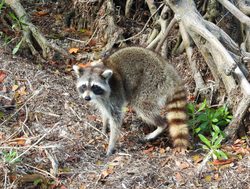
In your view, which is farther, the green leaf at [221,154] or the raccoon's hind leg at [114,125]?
the raccoon's hind leg at [114,125]

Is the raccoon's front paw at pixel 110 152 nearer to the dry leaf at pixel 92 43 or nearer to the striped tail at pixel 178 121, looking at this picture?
the striped tail at pixel 178 121

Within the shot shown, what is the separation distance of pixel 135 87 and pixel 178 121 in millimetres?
601

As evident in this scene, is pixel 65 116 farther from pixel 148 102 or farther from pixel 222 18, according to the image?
pixel 222 18

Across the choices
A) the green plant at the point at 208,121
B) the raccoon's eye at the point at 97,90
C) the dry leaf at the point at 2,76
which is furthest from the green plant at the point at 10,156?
the green plant at the point at 208,121

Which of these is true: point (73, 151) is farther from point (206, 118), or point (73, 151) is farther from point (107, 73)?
point (206, 118)

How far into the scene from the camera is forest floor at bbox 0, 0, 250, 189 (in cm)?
460

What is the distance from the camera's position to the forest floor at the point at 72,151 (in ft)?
15.1

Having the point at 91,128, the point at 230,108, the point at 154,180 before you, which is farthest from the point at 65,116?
the point at 230,108

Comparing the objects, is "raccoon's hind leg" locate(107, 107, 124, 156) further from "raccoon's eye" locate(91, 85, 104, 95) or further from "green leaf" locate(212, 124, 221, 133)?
"green leaf" locate(212, 124, 221, 133)

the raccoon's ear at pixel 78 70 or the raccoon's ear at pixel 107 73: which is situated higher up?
the raccoon's ear at pixel 78 70

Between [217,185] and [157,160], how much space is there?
570 millimetres

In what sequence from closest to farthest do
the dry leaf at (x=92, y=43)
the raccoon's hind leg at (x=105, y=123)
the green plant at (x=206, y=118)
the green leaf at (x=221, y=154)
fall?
the green leaf at (x=221, y=154) < the green plant at (x=206, y=118) < the raccoon's hind leg at (x=105, y=123) < the dry leaf at (x=92, y=43)

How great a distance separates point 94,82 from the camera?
508 centimetres

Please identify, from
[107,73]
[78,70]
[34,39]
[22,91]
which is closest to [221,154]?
[107,73]
